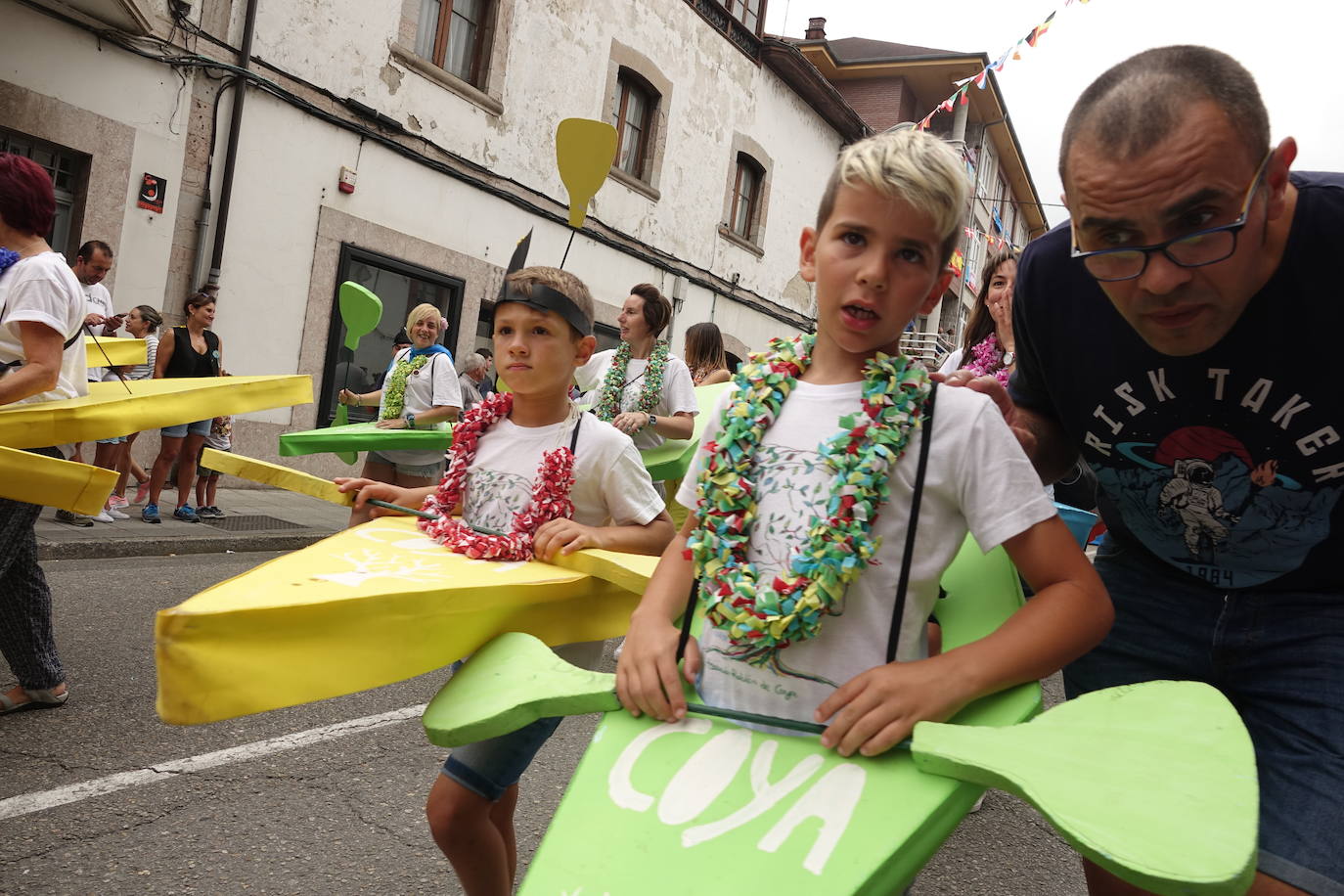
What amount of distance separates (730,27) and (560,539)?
50.2ft

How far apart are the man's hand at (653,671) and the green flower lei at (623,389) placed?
3.86 m

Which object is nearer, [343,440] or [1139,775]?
[1139,775]

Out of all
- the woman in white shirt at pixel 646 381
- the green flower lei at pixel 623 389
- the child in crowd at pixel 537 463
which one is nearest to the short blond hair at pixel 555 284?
the child in crowd at pixel 537 463

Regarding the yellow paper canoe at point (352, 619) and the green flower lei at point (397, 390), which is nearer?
the yellow paper canoe at point (352, 619)

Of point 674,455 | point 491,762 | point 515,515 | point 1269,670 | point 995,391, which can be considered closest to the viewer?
point 1269,670

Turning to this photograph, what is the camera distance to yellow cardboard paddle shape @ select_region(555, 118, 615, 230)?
3.15 meters

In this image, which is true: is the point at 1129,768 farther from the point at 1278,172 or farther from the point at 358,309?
the point at 358,309

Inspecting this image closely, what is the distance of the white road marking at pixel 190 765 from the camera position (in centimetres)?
303

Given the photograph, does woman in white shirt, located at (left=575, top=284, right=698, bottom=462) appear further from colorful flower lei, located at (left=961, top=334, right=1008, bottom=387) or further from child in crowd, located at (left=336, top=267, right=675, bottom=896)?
child in crowd, located at (left=336, top=267, right=675, bottom=896)

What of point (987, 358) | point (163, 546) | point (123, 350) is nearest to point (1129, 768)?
point (987, 358)

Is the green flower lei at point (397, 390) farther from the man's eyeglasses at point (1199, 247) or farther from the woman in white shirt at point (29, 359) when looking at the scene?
the man's eyeglasses at point (1199, 247)

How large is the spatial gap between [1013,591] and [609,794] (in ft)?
2.32

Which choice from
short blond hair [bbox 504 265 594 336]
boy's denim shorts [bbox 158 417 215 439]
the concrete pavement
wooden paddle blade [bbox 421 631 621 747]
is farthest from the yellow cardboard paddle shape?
boy's denim shorts [bbox 158 417 215 439]

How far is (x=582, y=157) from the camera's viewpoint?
3176 mm
